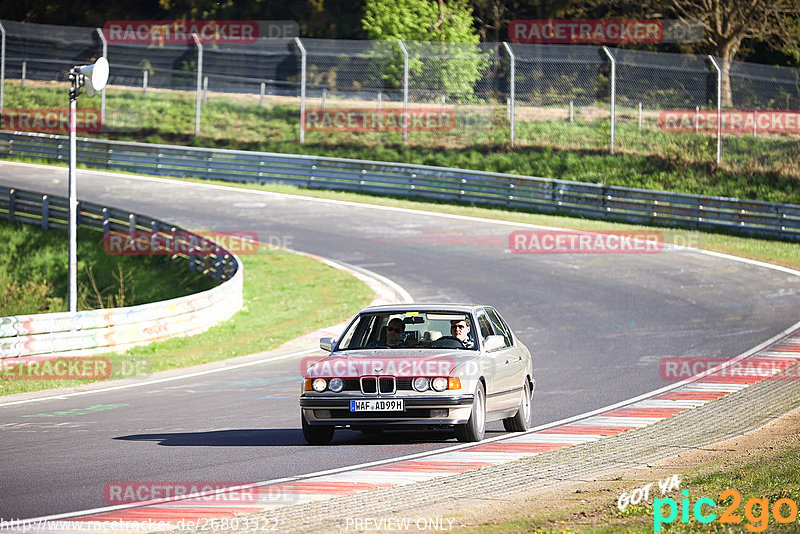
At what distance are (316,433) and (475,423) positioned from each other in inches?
61.5

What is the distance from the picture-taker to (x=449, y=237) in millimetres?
30875

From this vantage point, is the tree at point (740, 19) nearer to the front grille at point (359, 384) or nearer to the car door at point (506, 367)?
the car door at point (506, 367)

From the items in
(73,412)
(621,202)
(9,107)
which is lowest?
(73,412)

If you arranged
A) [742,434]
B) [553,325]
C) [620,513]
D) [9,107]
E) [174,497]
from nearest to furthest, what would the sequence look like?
[620,513]
[174,497]
[742,434]
[553,325]
[9,107]

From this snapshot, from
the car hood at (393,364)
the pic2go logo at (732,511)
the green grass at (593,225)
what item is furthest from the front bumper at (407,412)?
the green grass at (593,225)

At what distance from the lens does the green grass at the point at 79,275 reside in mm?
28297

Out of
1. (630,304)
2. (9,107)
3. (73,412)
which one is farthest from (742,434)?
(9,107)

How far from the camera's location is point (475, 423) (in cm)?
1091

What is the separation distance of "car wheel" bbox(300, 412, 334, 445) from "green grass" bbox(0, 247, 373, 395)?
6.26 m

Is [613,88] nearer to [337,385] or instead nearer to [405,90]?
[405,90]

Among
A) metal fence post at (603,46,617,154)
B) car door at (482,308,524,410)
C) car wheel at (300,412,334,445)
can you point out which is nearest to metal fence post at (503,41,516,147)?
metal fence post at (603,46,617,154)

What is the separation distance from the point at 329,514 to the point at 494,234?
24.0 m

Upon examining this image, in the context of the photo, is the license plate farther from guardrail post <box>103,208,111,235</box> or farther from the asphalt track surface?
guardrail post <box>103,208,111,235</box>

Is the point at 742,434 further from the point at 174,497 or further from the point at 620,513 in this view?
the point at 174,497
